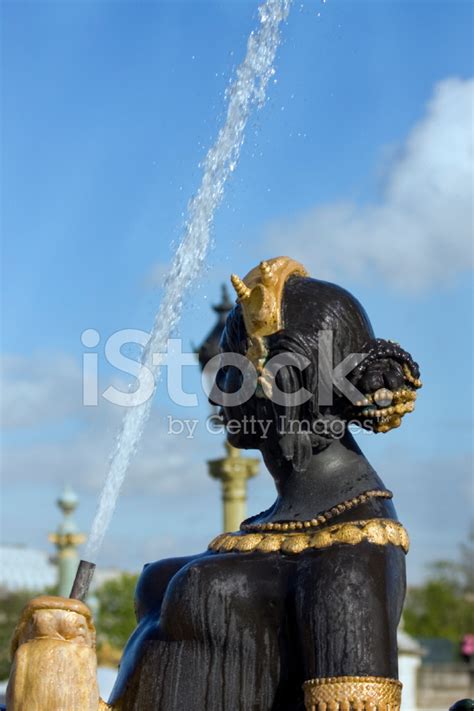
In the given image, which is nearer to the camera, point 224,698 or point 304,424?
point 224,698

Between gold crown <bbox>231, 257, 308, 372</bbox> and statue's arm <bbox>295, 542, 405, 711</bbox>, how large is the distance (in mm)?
729

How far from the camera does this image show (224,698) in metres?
3.61

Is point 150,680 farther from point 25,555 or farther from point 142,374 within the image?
point 25,555

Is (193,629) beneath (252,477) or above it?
beneath

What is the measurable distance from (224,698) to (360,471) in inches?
31.8

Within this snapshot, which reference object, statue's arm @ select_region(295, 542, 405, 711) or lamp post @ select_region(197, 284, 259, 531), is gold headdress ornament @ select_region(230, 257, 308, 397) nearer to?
statue's arm @ select_region(295, 542, 405, 711)

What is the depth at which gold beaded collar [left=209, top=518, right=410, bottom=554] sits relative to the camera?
3551mm

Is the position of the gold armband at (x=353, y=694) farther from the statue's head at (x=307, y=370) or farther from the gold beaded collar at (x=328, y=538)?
the statue's head at (x=307, y=370)

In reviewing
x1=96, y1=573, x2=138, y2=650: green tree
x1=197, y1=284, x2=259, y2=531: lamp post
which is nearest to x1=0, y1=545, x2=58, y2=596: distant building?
x1=96, y1=573, x2=138, y2=650: green tree

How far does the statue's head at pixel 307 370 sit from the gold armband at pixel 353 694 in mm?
763

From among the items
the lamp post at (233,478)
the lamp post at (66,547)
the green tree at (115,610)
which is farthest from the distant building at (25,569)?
the lamp post at (233,478)

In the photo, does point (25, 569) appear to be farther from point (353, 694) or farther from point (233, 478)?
point (353, 694)

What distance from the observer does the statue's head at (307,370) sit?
12.6 ft

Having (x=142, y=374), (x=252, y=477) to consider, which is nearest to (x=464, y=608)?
(x=252, y=477)
